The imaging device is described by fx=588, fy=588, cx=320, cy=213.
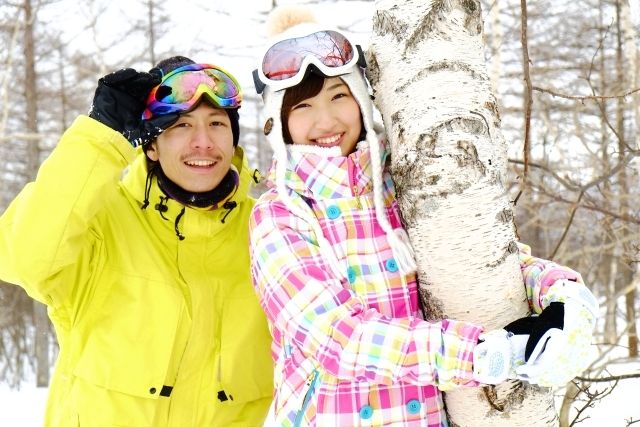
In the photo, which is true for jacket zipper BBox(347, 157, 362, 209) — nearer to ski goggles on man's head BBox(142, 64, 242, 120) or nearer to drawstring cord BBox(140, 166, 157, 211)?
ski goggles on man's head BBox(142, 64, 242, 120)

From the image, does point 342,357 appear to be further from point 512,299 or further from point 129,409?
point 129,409

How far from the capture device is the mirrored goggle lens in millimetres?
1821

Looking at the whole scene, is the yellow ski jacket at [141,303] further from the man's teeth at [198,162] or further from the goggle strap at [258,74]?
the goggle strap at [258,74]

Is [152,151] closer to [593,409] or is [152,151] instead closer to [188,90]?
[188,90]

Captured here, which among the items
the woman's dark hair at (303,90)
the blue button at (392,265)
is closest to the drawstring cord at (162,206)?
the woman's dark hair at (303,90)

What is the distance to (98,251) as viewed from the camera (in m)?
2.24

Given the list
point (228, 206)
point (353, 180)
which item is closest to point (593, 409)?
point (228, 206)

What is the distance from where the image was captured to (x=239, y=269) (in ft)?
7.81

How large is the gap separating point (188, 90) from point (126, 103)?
1.00ft

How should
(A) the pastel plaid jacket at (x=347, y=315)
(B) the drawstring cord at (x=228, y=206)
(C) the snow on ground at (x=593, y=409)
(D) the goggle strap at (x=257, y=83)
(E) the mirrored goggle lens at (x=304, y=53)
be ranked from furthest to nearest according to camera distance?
(C) the snow on ground at (x=593, y=409) → (B) the drawstring cord at (x=228, y=206) → (D) the goggle strap at (x=257, y=83) → (E) the mirrored goggle lens at (x=304, y=53) → (A) the pastel plaid jacket at (x=347, y=315)

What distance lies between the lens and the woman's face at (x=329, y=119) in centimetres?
180

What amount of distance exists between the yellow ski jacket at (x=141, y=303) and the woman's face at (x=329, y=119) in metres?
0.64

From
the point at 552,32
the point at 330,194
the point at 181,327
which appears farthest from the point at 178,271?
the point at 552,32

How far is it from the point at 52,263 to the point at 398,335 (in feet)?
3.96
